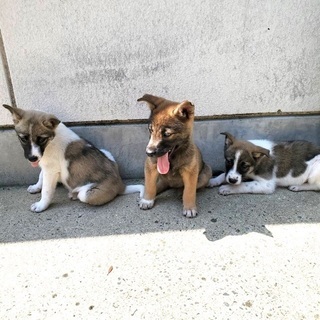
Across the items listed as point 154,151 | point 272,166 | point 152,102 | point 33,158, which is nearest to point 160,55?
point 152,102

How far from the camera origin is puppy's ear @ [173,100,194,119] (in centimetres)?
323

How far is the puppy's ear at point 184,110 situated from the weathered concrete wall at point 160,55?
933 mm

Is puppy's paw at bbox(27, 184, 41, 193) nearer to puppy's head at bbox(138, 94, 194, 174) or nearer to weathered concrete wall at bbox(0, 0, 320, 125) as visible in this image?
weathered concrete wall at bbox(0, 0, 320, 125)

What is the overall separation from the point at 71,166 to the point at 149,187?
1021 mm

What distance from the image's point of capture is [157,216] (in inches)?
148

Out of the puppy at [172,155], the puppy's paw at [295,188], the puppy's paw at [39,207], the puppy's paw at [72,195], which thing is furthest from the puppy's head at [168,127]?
the puppy's paw at [295,188]

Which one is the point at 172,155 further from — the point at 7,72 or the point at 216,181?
the point at 7,72

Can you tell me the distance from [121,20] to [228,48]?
139 cm

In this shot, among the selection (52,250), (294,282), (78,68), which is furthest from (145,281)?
(78,68)

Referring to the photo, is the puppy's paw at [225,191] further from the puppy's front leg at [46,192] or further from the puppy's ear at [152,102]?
the puppy's front leg at [46,192]

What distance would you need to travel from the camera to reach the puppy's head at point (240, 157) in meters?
4.07

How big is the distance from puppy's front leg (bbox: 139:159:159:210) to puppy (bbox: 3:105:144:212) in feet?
1.28

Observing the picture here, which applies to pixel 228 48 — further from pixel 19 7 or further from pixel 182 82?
pixel 19 7

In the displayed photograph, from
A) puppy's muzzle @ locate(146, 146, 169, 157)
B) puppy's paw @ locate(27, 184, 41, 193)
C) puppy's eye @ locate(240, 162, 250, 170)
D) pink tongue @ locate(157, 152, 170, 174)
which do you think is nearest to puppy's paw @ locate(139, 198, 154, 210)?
pink tongue @ locate(157, 152, 170, 174)
